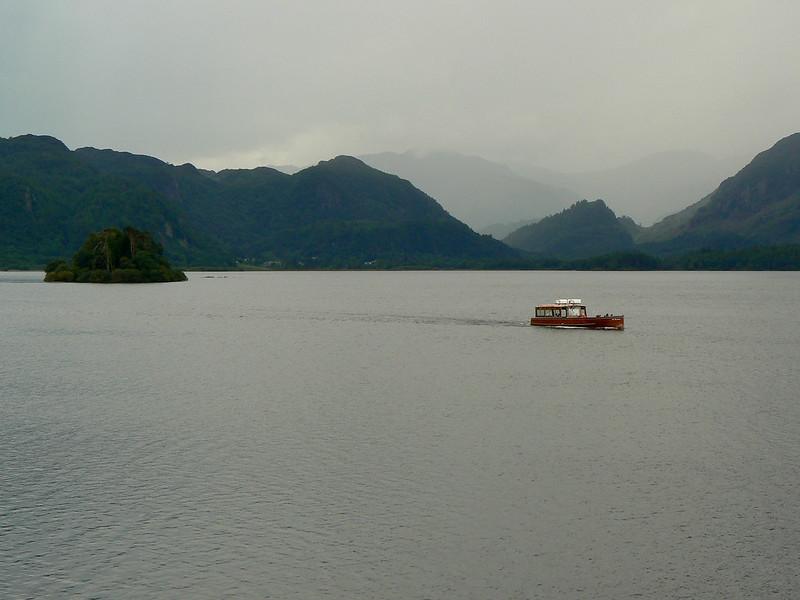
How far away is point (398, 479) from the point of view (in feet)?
162

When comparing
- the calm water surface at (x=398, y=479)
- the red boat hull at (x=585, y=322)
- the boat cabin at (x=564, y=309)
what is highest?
the boat cabin at (x=564, y=309)

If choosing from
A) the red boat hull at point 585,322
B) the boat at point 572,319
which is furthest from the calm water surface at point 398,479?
the boat at point 572,319

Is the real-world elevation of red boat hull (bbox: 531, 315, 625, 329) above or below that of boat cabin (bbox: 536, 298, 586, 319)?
below

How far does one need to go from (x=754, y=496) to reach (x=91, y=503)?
39.6 m

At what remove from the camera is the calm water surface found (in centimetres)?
3512

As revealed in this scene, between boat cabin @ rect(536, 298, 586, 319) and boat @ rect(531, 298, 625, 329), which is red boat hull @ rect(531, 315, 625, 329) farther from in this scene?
boat cabin @ rect(536, 298, 586, 319)

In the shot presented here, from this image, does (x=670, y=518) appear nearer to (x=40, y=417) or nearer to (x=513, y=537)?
(x=513, y=537)

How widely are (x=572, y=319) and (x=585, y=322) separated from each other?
9.06 ft

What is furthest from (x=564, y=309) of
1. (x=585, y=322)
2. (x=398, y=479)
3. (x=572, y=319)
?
(x=398, y=479)

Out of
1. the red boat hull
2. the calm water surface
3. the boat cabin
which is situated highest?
the boat cabin

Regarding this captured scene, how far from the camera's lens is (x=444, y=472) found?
5091 centimetres

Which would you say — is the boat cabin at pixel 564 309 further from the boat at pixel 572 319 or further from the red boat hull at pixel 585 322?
the red boat hull at pixel 585 322

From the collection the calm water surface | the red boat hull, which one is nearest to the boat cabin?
the red boat hull

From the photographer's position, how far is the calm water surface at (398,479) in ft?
115
